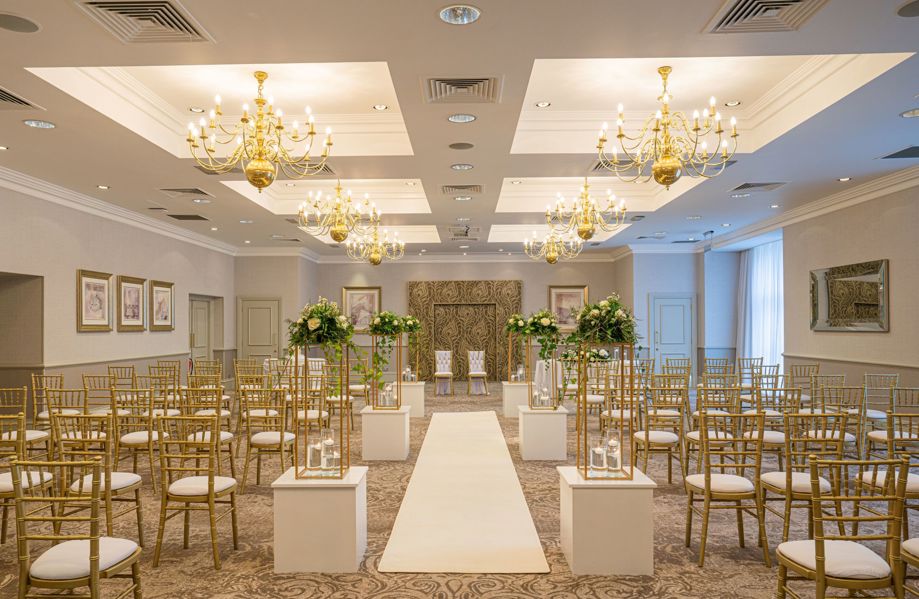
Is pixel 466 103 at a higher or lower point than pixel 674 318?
higher

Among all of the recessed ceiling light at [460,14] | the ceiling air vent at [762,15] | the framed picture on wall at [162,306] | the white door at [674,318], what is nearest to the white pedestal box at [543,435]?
the ceiling air vent at [762,15]

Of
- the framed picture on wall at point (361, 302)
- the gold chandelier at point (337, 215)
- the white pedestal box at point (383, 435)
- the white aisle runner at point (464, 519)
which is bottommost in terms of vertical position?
the white aisle runner at point (464, 519)

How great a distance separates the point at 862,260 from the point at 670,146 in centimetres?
589

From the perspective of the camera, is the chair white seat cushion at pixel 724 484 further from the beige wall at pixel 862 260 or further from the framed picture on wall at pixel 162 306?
the framed picture on wall at pixel 162 306

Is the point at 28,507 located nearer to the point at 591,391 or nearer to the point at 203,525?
the point at 203,525

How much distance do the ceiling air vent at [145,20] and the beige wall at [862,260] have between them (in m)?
8.64

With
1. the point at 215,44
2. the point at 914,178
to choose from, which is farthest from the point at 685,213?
the point at 215,44

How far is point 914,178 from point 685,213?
3715 millimetres

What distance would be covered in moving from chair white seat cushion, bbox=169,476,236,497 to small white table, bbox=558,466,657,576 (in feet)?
8.24

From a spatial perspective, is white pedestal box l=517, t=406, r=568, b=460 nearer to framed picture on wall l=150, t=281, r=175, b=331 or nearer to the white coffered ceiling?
the white coffered ceiling

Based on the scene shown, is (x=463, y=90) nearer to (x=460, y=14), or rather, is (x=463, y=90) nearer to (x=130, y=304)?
(x=460, y=14)

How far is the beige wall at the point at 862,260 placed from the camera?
820 centimetres

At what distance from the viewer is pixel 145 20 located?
398 centimetres

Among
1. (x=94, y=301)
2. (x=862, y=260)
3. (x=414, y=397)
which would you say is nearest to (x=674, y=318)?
(x=862, y=260)
